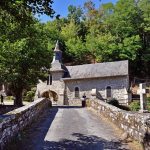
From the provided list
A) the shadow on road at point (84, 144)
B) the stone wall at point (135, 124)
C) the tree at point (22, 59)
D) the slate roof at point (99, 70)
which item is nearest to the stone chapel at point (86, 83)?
the slate roof at point (99, 70)

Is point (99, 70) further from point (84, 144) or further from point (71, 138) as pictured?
point (84, 144)

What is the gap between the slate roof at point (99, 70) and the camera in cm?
4706

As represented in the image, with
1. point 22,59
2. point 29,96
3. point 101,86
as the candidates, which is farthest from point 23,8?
point 29,96

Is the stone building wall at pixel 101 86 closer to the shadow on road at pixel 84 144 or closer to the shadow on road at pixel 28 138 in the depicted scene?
the shadow on road at pixel 28 138

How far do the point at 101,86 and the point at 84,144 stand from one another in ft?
125

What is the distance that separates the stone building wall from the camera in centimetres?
4650

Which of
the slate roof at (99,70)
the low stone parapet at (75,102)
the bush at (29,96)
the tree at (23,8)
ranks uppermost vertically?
the slate roof at (99,70)

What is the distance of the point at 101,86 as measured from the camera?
47.9 meters

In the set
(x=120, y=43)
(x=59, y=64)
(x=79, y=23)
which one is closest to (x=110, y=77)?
(x=59, y=64)

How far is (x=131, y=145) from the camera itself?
9.78 metres

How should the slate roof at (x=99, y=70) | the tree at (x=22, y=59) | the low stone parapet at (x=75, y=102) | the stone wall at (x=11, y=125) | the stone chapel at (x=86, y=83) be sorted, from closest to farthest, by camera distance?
the stone wall at (x=11, y=125), the tree at (x=22, y=59), the stone chapel at (x=86, y=83), the slate roof at (x=99, y=70), the low stone parapet at (x=75, y=102)

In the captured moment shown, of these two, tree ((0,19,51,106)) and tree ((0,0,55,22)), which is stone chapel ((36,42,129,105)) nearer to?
tree ((0,19,51,106))

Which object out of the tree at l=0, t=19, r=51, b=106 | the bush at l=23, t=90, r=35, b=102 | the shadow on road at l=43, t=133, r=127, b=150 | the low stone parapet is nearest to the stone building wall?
the low stone parapet

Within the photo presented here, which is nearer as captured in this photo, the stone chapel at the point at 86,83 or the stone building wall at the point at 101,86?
the stone building wall at the point at 101,86
